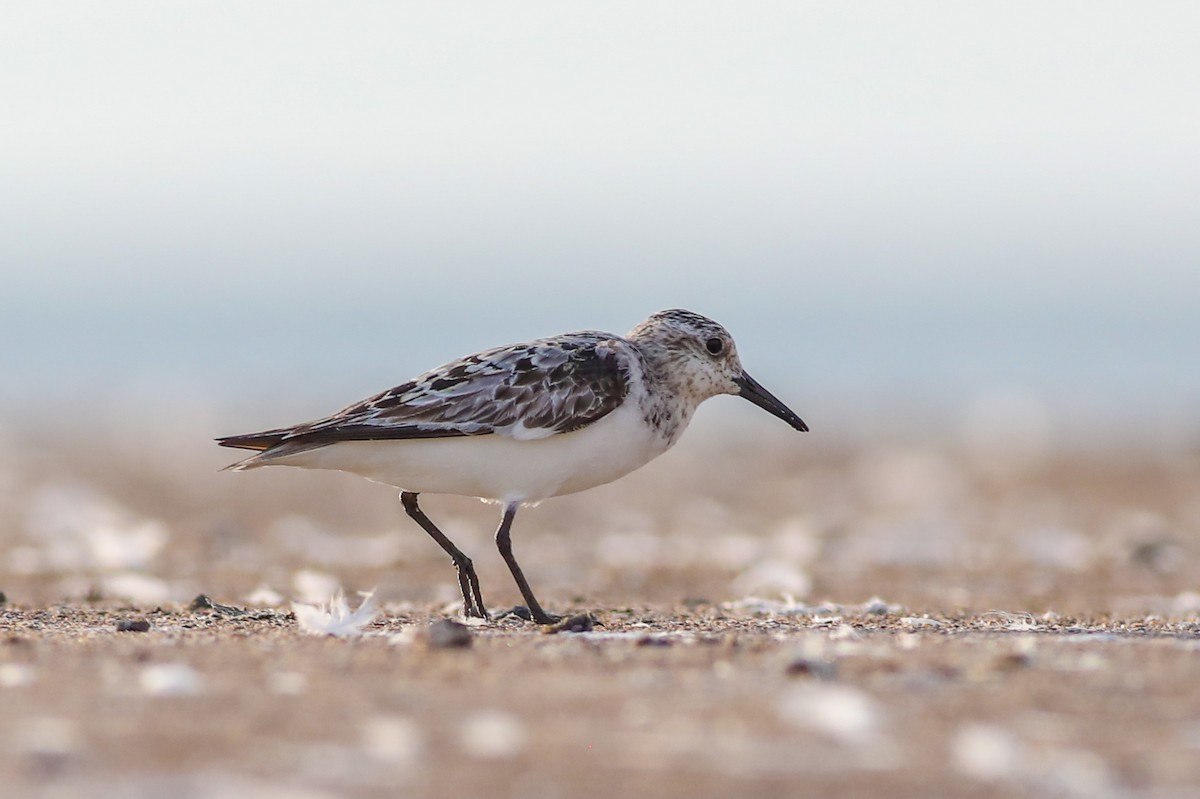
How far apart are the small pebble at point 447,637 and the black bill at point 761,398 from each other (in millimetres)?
3047

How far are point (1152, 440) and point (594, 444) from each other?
79.3 ft

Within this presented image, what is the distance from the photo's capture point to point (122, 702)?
4449 millimetres

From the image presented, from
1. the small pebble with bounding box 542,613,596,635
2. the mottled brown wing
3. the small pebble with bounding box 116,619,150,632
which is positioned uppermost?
the mottled brown wing

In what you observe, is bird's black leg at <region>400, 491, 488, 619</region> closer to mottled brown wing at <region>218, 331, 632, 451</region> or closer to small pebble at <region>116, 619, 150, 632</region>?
mottled brown wing at <region>218, 331, 632, 451</region>

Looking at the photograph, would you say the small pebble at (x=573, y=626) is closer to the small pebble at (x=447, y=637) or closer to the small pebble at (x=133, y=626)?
the small pebble at (x=447, y=637)

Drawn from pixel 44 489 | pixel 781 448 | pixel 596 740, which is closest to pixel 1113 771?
pixel 596 740

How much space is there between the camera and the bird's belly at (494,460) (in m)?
7.14

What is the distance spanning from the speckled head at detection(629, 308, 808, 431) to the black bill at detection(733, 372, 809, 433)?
0.07 m

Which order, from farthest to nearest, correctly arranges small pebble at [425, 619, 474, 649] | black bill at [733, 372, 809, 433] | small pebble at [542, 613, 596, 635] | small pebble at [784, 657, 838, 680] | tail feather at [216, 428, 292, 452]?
1. black bill at [733, 372, 809, 433]
2. tail feather at [216, 428, 292, 452]
3. small pebble at [542, 613, 596, 635]
4. small pebble at [425, 619, 474, 649]
5. small pebble at [784, 657, 838, 680]

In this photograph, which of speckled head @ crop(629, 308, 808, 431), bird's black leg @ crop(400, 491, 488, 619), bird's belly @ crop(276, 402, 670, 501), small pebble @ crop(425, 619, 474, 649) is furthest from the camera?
speckled head @ crop(629, 308, 808, 431)

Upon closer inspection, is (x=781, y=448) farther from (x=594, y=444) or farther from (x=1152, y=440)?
(x=594, y=444)

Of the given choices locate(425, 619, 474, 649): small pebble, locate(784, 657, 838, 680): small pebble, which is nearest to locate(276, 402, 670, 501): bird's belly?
locate(425, 619, 474, 649): small pebble

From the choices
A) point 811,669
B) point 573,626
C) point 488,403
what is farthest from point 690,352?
point 811,669

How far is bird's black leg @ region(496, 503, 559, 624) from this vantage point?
692 cm
